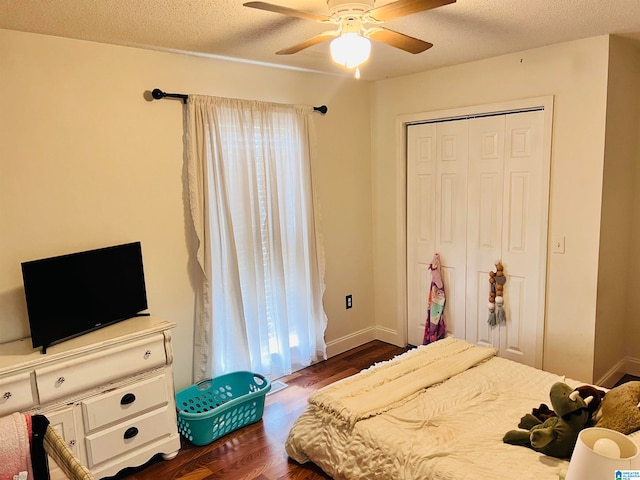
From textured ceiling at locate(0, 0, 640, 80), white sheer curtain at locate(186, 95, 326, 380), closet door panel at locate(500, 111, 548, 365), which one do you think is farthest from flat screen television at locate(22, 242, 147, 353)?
closet door panel at locate(500, 111, 548, 365)

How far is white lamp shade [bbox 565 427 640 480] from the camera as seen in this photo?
110cm

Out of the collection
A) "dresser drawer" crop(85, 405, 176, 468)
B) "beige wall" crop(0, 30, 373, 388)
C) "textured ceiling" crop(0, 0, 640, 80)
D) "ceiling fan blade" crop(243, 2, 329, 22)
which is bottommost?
"dresser drawer" crop(85, 405, 176, 468)

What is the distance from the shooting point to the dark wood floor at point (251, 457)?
8.43ft

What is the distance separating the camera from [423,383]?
257cm

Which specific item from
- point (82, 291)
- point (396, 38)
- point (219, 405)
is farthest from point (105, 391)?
point (396, 38)

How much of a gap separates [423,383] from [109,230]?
6.54ft

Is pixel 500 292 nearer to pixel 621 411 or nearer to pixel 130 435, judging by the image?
pixel 621 411

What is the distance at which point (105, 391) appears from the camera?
96.7 inches

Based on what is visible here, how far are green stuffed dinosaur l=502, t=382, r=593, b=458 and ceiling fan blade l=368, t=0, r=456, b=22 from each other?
159 cm

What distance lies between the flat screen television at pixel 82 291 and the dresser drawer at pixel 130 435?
0.53 meters

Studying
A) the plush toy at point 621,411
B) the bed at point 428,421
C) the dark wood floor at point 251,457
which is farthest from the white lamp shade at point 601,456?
the dark wood floor at point 251,457

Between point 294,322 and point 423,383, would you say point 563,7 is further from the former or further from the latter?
point 294,322

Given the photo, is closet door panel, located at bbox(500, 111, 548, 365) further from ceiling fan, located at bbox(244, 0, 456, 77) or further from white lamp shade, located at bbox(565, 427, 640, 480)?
white lamp shade, located at bbox(565, 427, 640, 480)

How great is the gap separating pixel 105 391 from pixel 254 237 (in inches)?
54.8
